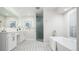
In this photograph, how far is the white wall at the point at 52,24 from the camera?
2.00 meters

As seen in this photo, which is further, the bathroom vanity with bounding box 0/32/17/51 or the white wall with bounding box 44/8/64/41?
the white wall with bounding box 44/8/64/41

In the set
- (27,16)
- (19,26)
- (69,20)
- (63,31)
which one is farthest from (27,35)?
(69,20)

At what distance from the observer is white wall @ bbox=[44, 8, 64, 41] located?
2.00 meters

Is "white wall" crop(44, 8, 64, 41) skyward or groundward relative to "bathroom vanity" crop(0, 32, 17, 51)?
skyward

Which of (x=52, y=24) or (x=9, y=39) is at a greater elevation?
(x=52, y=24)

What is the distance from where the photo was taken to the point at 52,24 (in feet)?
6.79

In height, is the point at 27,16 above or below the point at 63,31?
above

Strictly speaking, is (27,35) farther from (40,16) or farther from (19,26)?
(40,16)

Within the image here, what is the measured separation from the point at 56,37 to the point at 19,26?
966 mm

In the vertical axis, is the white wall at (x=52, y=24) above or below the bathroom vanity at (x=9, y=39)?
above

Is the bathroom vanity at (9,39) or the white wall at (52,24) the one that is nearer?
the bathroom vanity at (9,39)

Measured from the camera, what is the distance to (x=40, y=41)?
79.6 inches
